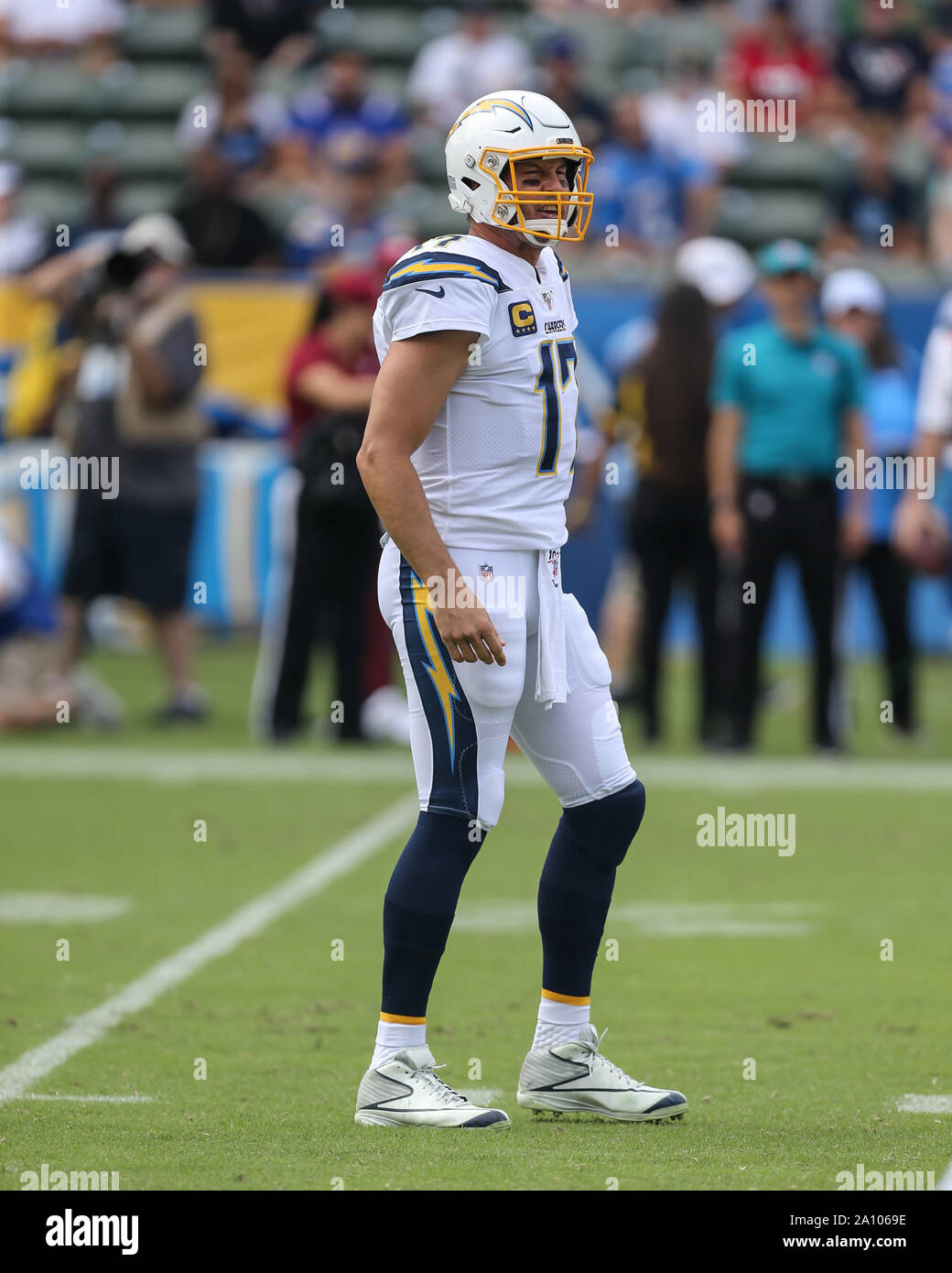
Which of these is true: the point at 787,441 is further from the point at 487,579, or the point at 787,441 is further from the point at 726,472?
the point at 487,579

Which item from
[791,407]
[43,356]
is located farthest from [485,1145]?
[43,356]

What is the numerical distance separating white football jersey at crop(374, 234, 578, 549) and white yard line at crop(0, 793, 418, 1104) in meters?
1.59

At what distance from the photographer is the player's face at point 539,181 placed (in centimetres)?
464

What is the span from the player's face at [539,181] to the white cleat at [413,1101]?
1.74 meters

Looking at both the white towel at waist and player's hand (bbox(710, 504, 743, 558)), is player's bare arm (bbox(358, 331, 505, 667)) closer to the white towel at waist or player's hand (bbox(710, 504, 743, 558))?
the white towel at waist

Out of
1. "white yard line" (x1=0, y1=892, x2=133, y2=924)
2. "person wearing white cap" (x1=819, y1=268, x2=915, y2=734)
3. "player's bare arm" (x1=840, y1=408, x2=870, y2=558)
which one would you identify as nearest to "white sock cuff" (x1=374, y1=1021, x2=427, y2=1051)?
"white yard line" (x1=0, y1=892, x2=133, y2=924)

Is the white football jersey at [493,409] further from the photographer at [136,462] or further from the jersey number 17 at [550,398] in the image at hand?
the photographer at [136,462]

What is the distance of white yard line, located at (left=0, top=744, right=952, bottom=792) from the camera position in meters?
10.1

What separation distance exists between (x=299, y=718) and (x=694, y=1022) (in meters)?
5.69

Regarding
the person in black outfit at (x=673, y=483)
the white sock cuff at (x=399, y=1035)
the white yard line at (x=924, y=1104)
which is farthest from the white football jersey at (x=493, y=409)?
the person in black outfit at (x=673, y=483)

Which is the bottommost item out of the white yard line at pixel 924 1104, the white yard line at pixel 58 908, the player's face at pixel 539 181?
the white yard line at pixel 924 1104

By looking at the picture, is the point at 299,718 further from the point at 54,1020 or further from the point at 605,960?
the point at 54,1020
